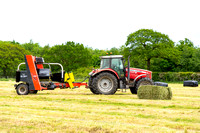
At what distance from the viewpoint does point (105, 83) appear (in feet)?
56.7

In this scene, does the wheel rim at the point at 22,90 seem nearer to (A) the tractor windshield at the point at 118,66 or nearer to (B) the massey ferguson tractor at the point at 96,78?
(B) the massey ferguson tractor at the point at 96,78

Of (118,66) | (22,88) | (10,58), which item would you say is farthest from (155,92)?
(10,58)

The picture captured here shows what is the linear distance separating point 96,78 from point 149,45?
4514cm

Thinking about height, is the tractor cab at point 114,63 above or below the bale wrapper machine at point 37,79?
above

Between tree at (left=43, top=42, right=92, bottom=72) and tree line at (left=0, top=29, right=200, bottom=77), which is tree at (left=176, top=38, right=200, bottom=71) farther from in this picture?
tree at (left=43, top=42, right=92, bottom=72)

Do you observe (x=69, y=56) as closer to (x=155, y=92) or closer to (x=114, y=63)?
(x=114, y=63)

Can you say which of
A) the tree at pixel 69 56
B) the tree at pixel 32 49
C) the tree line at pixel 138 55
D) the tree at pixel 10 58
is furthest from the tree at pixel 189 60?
the tree at pixel 32 49

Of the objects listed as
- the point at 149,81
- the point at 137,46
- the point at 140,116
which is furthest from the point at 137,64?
the point at 140,116

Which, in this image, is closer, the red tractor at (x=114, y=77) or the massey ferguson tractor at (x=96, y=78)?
the massey ferguson tractor at (x=96, y=78)

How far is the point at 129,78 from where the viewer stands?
57.0 feet

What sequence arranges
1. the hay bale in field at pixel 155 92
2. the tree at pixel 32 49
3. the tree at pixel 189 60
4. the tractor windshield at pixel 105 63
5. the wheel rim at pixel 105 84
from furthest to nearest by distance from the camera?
the tree at pixel 32 49 → the tree at pixel 189 60 → the tractor windshield at pixel 105 63 → the wheel rim at pixel 105 84 → the hay bale in field at pixel 155 92

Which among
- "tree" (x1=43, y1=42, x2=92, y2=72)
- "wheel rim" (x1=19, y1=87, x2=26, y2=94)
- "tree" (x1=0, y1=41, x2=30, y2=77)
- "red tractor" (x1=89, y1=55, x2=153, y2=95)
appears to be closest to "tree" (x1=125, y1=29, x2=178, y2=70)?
"tree" (x1=43, y1=42, x2=92, y2=72)

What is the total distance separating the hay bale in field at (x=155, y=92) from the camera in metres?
14.2

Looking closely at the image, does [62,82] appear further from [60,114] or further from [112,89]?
[60,114]
